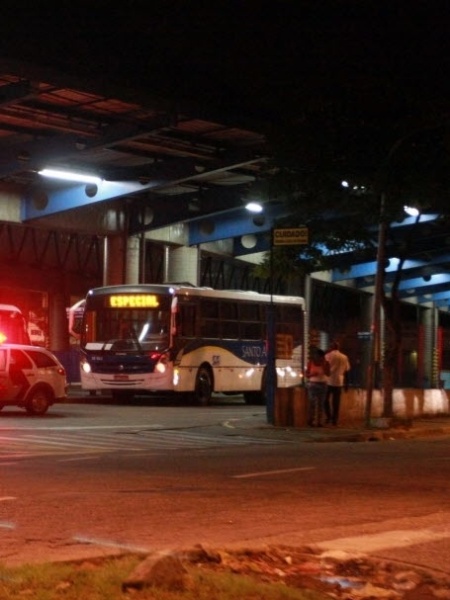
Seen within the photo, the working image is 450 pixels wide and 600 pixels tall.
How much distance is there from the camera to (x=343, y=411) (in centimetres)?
2702

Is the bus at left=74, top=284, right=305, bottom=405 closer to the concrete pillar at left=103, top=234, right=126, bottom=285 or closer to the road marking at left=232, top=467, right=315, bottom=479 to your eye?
the concrete pillar at left=103, top=234, right=126, bottom=285

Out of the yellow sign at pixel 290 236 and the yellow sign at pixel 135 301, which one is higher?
the yellow sign at pixel 290 236

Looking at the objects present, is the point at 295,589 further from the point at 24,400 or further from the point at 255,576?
the point at 24,400

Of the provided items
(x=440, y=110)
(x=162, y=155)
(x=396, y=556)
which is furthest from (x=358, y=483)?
(x=162, y=155)

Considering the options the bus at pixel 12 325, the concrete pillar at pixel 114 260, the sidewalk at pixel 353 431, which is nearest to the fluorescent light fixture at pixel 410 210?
the sidewalk at pixel 353 431

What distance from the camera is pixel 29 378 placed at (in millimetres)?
26578

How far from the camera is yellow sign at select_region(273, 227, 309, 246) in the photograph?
77.2ft

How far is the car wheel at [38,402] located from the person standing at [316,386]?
6.60m

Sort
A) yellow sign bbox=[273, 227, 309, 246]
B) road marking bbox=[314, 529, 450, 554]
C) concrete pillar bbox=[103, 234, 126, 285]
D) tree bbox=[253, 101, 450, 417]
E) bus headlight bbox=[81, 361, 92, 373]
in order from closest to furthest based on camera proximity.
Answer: road marking bbox=[314, 529, 450, 554] → yellow sign bbox=[273, 227, 309, 246] → tree bbox=[253, 101, 450, 417] → bus headlight bbox=[81, 361, 92, 373] → concrete pillar bbox=[103, 234, 126, 285]

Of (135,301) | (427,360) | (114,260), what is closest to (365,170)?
(135,301)

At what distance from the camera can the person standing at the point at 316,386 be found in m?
24.4

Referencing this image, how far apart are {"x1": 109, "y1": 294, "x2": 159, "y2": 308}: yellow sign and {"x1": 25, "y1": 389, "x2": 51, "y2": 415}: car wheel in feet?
19.7

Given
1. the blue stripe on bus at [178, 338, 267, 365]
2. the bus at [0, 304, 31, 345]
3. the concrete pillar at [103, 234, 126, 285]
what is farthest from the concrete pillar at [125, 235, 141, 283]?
the blue stripe on bus at [178, 338, 267, 365]

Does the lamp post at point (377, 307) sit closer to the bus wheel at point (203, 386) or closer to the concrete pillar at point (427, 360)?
the bus wheel at point (203, 386)
